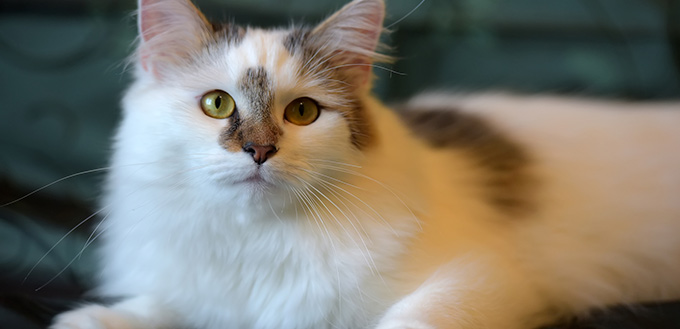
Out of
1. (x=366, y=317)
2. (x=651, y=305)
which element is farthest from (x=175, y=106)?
(x=651, y=305)

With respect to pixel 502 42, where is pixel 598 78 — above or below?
below

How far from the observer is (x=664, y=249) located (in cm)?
165

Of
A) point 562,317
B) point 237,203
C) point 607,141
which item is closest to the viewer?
point 237,203

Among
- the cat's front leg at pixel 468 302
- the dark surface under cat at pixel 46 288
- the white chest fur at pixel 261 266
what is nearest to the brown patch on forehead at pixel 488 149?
the cat's front leg at pixel 468 302

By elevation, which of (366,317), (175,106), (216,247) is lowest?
(366,317)

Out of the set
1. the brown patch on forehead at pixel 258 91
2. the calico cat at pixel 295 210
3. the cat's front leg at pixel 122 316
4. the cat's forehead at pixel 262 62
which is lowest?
the cat's front leg at pixel 122 316

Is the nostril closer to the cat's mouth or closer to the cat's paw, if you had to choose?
the cat's mouth

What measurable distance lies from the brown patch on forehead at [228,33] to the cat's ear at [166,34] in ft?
0.08

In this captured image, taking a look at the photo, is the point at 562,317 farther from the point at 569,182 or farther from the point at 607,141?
the point at 607,141

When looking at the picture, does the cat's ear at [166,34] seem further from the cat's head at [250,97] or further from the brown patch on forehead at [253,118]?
the brown patch on forehead at [253,118]

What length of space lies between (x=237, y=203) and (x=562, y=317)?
904mm

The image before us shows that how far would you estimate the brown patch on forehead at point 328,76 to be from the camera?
123cm

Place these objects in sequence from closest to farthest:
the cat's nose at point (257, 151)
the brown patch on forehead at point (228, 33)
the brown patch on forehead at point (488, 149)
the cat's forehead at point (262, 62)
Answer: the cat's nose at point (257, 151), the cat's forehead at point (262, 62), the brown patch on forehead at point (228, 33), the brown patch on forehead at point (488, 149)

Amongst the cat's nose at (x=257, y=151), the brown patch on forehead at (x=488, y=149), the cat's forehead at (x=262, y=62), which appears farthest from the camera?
the brown patch on forehead at (x=488, y=149)
